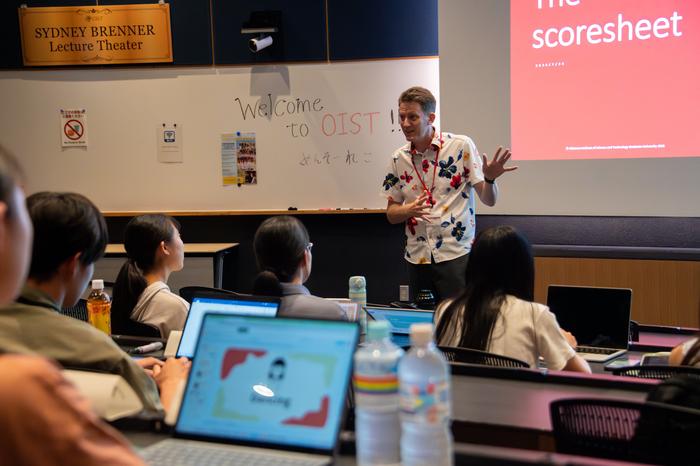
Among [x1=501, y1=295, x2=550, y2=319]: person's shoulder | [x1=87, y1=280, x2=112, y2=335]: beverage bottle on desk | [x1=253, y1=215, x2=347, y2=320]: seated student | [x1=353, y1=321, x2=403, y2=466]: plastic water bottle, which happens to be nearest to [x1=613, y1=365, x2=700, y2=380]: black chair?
[x1=501, y1=295, x2=550, y2=319]: person's shoulder

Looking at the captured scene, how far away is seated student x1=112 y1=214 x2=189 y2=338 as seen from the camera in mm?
2883

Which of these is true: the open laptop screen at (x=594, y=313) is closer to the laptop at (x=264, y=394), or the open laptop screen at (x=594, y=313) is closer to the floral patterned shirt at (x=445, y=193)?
the floral patterned shirt at (x=445, y=193)

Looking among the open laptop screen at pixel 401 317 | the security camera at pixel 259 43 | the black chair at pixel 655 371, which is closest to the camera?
the black chair at pixel 655 371

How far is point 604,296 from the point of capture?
2740mm

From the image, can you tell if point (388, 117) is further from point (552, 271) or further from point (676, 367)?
point (676, 367)

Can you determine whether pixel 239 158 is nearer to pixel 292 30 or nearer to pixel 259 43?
pixel 259 43

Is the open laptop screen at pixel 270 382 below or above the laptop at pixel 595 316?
above

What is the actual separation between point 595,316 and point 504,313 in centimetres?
58

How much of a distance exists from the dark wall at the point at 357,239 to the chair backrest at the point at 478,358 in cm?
292

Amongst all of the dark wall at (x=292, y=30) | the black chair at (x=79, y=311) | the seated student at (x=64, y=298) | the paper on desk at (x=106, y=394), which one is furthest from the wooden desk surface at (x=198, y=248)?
the paper on desk at (x=106, y=394)

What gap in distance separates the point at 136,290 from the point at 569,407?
6.25 feet

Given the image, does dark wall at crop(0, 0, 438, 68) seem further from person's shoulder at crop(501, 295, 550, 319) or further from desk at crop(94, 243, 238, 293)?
person's shoulder at crop(501, 295, 550, 319)

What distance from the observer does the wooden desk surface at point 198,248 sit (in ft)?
18.2

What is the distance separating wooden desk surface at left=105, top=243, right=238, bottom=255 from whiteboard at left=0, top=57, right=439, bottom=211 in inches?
12.2
